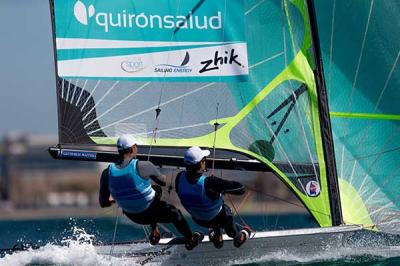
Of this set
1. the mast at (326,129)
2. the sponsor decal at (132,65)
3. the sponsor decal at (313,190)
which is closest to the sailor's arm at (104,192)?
the sponsor decal at (132,65)

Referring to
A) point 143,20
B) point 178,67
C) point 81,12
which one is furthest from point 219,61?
point 81,12

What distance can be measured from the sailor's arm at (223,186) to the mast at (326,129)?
74.7 inches

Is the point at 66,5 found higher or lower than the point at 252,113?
higher

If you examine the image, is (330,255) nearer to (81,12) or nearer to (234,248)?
(234,248)

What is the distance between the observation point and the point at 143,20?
11.1 meters

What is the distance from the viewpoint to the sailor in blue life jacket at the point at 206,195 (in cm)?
964

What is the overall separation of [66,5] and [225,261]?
9.14ft

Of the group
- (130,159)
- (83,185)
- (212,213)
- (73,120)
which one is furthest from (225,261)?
(83,185)

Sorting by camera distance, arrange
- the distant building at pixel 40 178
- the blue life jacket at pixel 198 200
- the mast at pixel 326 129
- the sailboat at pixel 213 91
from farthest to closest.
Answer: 1. the distant building at pixel 40 178
2. the mast at pixel 326 129
3. the sailboat at pixel 213 91
4. the blue life jacket at pixel 198 200

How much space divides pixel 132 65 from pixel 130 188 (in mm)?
1858

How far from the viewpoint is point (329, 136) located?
1141 cm

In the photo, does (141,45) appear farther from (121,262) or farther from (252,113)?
(121,262)

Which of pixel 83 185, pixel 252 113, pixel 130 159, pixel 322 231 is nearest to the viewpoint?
pixel 130 159

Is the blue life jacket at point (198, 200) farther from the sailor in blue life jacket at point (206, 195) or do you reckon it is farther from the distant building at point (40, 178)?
the distant building at point (40, 178)
